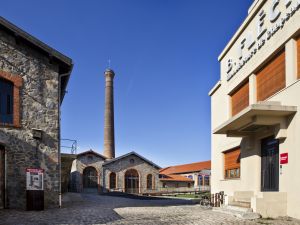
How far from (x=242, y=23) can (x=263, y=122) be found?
18.0ft

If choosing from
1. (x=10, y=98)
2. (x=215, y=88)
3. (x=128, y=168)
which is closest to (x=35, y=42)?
(x=10, y=98)

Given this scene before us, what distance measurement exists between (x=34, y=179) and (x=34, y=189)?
0.38 metres

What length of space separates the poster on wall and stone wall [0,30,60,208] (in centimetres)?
56

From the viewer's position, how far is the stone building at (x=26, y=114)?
12.3 m

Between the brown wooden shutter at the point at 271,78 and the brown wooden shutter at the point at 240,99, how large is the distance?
1.15m

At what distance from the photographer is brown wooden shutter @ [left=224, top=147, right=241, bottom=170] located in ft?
45.9

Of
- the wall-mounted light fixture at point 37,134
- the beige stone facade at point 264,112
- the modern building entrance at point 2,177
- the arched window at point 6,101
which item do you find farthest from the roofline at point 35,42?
the beige stone facade at point 264,112

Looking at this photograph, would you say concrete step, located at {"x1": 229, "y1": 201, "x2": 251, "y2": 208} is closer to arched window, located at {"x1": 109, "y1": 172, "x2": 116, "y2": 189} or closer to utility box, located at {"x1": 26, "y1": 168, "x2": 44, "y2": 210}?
utility box, located at {"x1": 26, "y1": 168, "x2": 44, "y2": 210}

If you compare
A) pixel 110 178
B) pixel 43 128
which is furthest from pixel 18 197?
pixel 110 178

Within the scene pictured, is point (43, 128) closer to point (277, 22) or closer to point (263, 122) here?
point (263, 122)

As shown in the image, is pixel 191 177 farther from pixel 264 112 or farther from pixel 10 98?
pixel 264 112

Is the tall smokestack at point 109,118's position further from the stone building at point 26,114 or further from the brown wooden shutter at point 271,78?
the brown wooden shutter at point 271,78

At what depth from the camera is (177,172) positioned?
52.3m

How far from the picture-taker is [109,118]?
43.7 m
